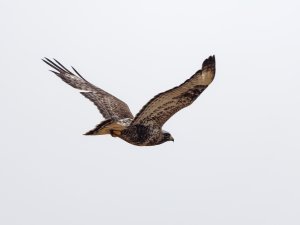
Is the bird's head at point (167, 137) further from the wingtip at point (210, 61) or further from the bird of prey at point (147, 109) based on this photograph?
the wingtip at point (210, 61)

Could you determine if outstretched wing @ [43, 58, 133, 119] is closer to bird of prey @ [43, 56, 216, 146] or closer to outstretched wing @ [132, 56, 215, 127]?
bird of prey @ [43, 56, 216, 146]

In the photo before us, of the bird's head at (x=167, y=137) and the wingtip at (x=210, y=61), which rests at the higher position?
the wingtip at (x=210, y=61)

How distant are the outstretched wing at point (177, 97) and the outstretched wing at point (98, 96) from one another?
5.63 feet

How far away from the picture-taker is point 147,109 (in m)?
12.5

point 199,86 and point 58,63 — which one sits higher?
point 58,63

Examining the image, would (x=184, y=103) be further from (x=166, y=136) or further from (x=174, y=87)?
(x=166, y=136)

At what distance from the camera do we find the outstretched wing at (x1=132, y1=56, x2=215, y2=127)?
11.9m

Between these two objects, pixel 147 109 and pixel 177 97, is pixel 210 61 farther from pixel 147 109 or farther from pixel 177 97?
pixel 147 109

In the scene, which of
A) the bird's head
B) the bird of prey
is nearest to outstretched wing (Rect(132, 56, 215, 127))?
the bird of prey

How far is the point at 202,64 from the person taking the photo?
11.9 metres

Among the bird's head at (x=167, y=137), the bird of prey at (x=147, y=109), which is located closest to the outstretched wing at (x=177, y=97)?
the bird of prey at (x=147, y=109)

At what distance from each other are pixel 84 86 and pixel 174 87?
12.1 ft

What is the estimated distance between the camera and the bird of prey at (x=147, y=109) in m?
12.1

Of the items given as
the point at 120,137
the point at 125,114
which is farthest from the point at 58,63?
the point at 120,137
